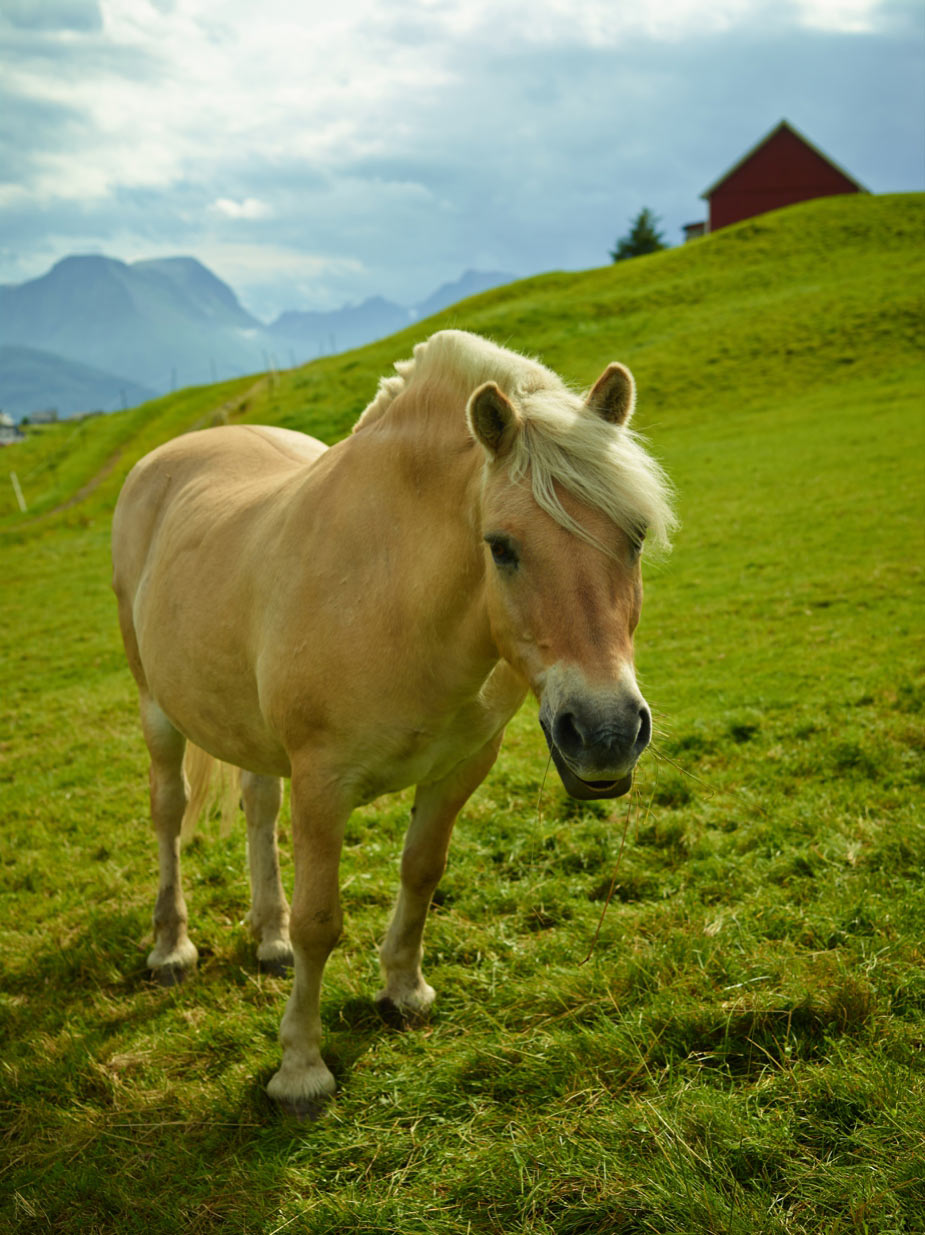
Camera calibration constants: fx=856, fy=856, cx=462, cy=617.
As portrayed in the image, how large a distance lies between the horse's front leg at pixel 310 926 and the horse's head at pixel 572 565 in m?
1.04

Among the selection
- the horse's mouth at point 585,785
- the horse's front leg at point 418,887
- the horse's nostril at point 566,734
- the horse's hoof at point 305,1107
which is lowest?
the horse's hoof at point 305,1107

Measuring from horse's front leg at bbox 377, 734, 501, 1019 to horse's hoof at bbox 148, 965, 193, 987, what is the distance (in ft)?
3.85

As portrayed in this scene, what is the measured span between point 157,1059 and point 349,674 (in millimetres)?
2018

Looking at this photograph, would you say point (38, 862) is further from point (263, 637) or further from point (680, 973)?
point (680, 973)

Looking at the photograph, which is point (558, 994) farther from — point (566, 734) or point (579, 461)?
point (579, 461)

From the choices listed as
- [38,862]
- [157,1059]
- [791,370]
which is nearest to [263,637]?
[157,1059]

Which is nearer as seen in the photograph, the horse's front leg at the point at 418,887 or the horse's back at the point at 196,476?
the horse's front leg at the point at 418,887

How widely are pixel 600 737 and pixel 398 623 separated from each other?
1020mm

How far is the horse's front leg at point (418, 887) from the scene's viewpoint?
376cm

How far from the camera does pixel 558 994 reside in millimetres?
3547

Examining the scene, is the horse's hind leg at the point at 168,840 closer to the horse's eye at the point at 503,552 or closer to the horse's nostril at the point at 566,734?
the horse's eye at the point at 503,552

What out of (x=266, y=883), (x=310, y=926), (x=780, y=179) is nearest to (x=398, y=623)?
(x=310, y=926)

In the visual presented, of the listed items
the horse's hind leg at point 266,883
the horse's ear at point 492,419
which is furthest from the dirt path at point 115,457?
the horse's ear at point 492,419

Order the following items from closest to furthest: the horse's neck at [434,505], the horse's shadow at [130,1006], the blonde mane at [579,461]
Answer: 1. the blonde mane at [579,461]
2. the horse's neck at [434,505]
3. the horse's shadow at [130,1006]
